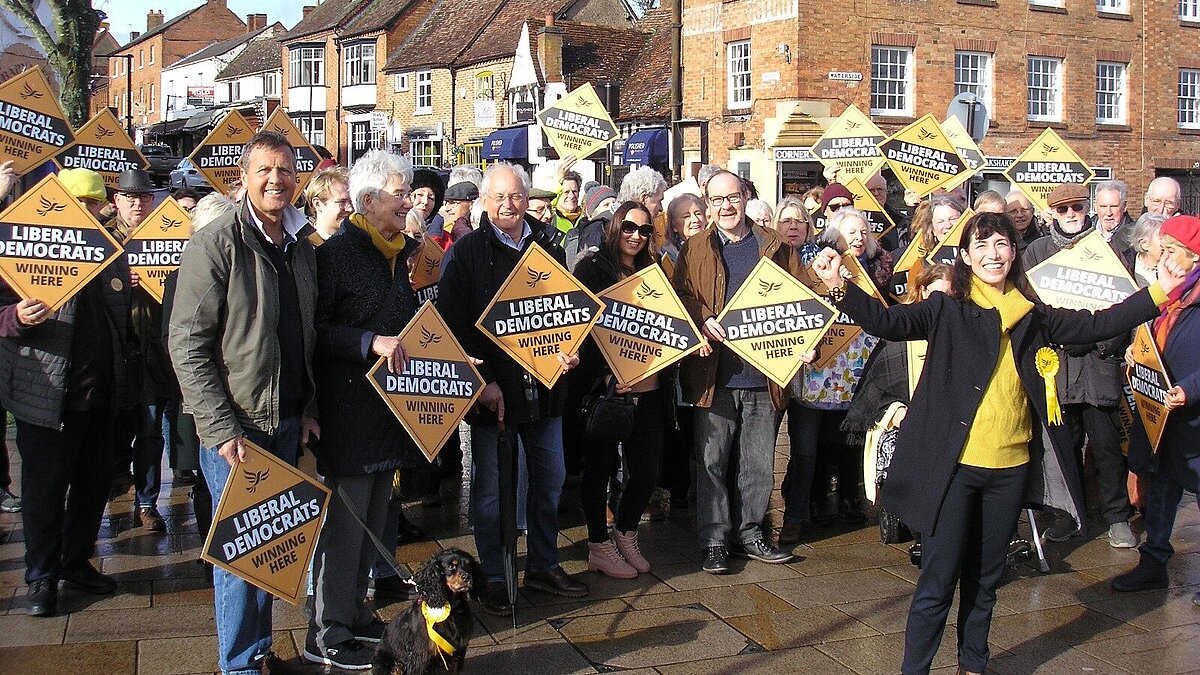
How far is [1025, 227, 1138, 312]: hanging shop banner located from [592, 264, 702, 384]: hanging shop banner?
6.87 ft

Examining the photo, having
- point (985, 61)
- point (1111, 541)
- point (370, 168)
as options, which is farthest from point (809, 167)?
point (370, 168)

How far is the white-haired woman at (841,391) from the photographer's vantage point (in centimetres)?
731

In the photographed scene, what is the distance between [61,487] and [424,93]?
46.0 metres

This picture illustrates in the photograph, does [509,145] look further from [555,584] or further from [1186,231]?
[1186,231]

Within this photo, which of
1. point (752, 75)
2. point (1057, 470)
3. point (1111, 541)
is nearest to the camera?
point (1057, 470)

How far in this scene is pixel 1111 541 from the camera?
740 centimetres

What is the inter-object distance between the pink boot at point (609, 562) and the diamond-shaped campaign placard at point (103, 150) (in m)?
4.65

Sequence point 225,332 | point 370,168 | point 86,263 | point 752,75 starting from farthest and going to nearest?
point 752,75 → point 86,263 → point 370,168 → point 225,332

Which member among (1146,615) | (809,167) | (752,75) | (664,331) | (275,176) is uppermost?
(752,75)

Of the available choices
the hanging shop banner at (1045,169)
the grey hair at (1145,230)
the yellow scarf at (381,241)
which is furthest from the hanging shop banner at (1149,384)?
the hanging shop banner at (1045,169)

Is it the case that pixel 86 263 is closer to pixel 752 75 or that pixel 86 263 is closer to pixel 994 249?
pixel 994 249

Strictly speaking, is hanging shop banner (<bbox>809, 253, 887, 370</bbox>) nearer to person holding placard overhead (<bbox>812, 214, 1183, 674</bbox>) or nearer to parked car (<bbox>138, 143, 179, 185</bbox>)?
person holding placard overhead (<bbox>812, 214, 1183, 674</bbox>)

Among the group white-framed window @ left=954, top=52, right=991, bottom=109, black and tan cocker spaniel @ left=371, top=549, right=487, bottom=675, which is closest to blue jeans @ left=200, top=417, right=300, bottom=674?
black and tan cocker spaniel @ left=371, top=549, right=487, bottom=675

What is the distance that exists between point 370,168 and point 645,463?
2.29 meters
